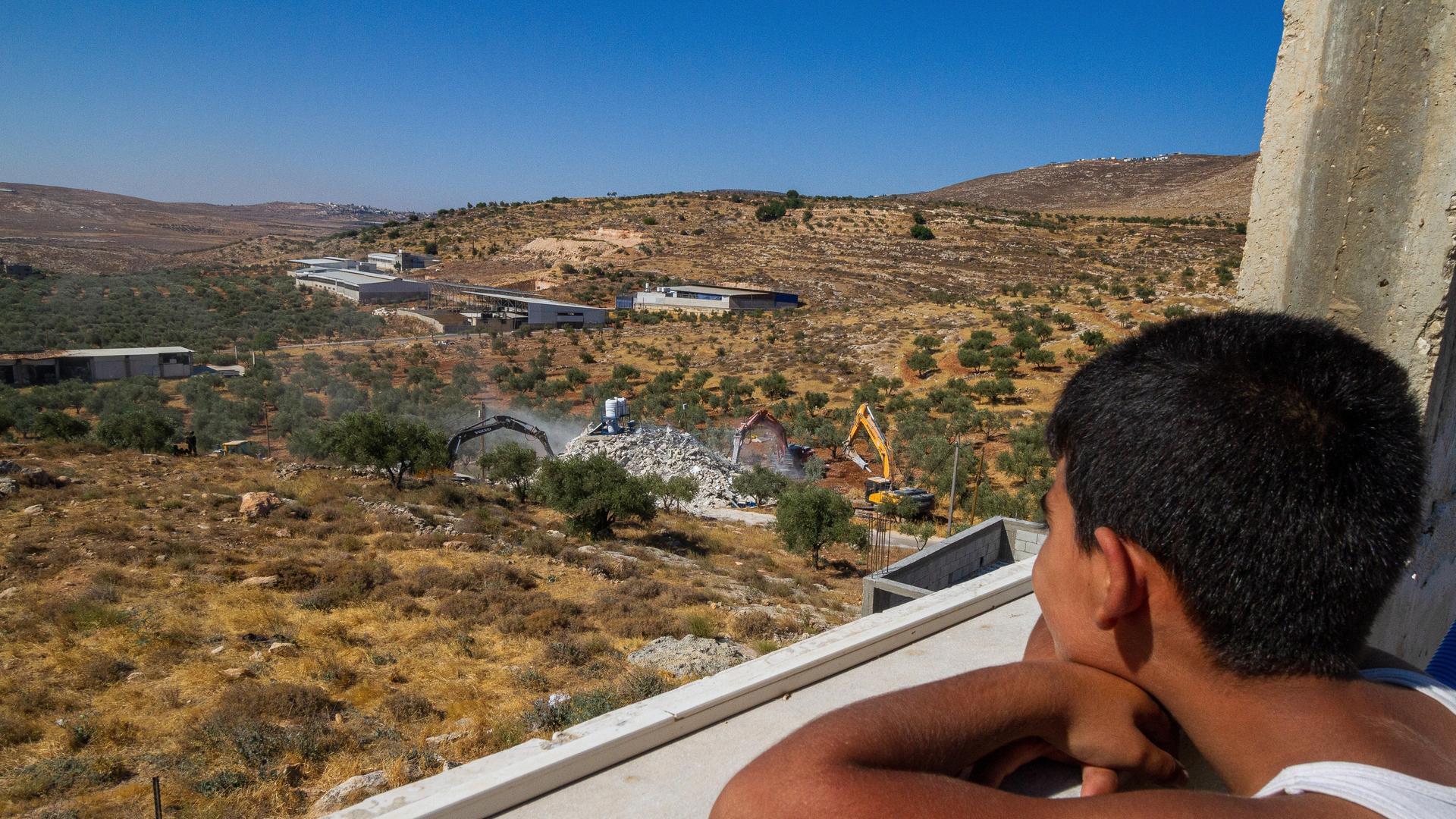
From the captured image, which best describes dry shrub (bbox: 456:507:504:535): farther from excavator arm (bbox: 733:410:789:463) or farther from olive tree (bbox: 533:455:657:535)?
excavator arm (bbox: 733:410:789:463)

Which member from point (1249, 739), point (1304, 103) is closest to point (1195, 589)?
point (1249, 739)

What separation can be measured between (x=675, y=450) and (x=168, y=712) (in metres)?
18.4

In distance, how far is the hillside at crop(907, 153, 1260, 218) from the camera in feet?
273

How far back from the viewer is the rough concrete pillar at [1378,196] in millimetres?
2787

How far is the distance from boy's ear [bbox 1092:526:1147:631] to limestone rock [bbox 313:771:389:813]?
25.8ft

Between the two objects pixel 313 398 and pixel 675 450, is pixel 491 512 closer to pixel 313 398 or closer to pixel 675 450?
pixel 675 450

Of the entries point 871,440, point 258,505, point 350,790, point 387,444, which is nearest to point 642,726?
point 350,790

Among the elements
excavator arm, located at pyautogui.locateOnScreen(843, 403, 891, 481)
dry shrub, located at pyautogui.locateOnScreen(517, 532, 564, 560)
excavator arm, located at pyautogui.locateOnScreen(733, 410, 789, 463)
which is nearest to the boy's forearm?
dry shrub, located at pyautogui.locateOnScreen(517, 532, 564, 560)

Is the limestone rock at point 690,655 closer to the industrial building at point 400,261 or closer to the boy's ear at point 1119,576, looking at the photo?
the boy's ear at point 1119,576

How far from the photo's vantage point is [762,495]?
2630cm

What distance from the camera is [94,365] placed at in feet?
131

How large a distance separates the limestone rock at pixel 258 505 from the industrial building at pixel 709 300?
133 ft

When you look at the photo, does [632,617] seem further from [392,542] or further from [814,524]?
[814,524]

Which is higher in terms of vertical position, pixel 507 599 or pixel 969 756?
pixel 969 756
